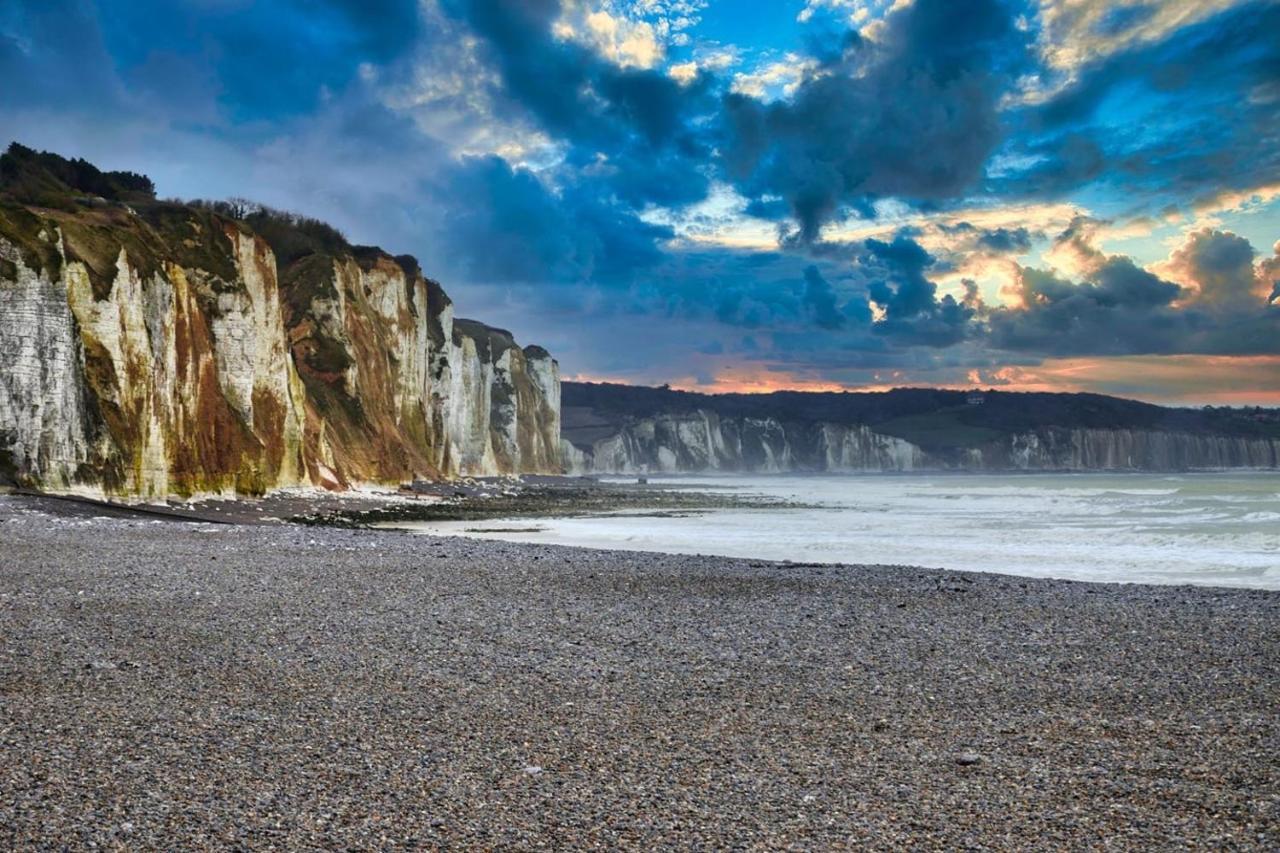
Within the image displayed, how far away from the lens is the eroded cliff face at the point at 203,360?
29.8 meters

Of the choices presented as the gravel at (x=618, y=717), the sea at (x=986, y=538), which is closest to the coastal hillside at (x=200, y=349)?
the sea at (x=986, y=538)

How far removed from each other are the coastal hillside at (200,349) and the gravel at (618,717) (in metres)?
18.3

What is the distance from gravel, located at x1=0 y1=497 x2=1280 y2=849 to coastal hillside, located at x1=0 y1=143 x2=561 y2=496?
18251mm

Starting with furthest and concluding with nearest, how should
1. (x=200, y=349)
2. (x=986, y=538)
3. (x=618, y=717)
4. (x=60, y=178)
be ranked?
(x=60, y=178)
(x=200, y=349)
(x=986, y=538)
(x=618, y=717)

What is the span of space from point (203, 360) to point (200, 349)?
18.2 inches

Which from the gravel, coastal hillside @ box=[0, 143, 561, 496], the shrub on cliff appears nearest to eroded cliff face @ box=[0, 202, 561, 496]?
coastal hillside @ box=[0, 143, 561, 496]

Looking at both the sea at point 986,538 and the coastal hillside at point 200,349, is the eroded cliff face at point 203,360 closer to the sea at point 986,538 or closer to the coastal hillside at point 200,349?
the coastal hillside at point 200,349

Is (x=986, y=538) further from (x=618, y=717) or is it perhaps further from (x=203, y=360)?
(x=203, y=360)

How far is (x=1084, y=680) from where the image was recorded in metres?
9.14

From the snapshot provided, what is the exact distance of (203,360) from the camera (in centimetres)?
4072

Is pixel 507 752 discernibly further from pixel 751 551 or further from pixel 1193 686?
pixel 751 551

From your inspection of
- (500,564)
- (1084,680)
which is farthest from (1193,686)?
(500,564)

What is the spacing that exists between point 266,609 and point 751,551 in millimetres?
14758

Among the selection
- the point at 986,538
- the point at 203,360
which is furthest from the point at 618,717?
the point at 203,360
